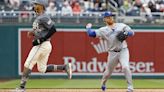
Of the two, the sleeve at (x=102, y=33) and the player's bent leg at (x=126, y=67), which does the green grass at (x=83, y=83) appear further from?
the sleeve at (x=102, y=33)

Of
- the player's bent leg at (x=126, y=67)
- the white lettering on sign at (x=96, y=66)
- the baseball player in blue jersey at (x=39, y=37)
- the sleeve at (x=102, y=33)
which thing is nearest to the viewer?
the baseball player in blue jersey at (x=39, y=37)

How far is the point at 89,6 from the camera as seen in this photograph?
19.8 meters

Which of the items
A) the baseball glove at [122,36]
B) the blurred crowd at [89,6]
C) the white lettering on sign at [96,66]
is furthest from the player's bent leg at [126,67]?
the blurred crowd at [89,6]

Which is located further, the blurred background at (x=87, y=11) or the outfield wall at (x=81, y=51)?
the blurred background at (x=87, y=11)

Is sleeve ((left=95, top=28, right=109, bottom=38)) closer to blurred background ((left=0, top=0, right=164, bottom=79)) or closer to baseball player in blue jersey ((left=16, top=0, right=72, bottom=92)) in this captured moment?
baseball player in blue jersey ((left=16, top=0, right=72, bottom=92))

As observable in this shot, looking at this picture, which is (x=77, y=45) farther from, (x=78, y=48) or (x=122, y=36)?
(x=122, y=36)

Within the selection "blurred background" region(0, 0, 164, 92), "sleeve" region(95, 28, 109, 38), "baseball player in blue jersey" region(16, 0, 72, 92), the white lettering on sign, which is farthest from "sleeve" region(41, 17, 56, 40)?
the white lettering on sign

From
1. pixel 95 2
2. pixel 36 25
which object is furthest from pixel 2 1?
pixel 36 25

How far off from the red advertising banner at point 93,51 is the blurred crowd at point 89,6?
0.96 metres

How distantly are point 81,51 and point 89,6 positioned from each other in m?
2.39

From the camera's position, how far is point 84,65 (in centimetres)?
1808

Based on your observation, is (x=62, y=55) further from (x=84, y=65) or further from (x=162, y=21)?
(x=162, y=21)

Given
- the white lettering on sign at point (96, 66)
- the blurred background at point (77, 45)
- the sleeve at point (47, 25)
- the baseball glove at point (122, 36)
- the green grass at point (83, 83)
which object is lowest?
the green grass at point (83, 83)

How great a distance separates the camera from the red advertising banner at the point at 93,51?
59.1 feet
